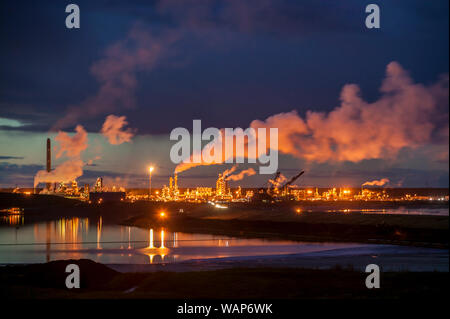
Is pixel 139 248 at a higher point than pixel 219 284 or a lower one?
lower

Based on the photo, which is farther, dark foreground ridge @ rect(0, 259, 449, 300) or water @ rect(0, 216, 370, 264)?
water @ rect(0, 216, 370, 264)

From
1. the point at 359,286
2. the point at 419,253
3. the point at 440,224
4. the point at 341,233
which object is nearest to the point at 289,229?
the point at 341,233

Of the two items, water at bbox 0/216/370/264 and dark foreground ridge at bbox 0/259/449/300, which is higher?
dark foreground ridge at bbox 0/259/449/300

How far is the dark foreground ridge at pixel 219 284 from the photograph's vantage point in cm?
2359

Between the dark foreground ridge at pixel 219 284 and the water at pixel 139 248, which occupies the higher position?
the dark foreground ridge at pixel 219 284

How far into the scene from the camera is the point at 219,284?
92.1 ft

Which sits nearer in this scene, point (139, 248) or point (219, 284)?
point (219, 284)

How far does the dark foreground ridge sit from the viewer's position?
2359cm

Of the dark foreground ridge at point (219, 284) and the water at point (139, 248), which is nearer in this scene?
the dark foreground ridge at point (219, 284)

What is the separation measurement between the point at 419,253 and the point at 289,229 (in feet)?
104

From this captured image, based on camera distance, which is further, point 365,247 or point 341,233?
point 341,233

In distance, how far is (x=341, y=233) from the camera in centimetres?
7075
